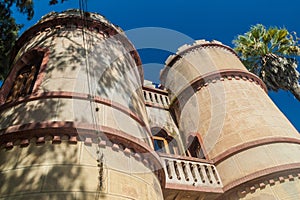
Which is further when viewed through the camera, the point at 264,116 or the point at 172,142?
the point at 172,142

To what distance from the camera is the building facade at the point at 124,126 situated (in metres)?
5.12

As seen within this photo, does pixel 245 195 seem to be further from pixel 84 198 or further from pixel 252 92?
pixel 84 198

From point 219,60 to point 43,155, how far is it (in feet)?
34.6

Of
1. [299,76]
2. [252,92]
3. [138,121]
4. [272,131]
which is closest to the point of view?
[138,121]

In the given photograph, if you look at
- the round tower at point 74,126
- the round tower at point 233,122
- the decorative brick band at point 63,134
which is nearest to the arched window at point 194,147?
the round tower at point 233,122

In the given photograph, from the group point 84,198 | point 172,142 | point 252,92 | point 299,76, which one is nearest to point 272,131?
point 252,92

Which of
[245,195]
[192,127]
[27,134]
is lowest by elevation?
[245,195]

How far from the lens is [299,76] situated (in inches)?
670

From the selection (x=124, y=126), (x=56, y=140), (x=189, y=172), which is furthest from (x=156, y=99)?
(x=56, y=140)

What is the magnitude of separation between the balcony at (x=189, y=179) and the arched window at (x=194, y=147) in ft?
5.35

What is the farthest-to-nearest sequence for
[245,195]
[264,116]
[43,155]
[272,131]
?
1. [264,116]
2. [272,131]
3. [245,195]
4. [43,155]

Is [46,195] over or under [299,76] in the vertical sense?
under

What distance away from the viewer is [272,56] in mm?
17375

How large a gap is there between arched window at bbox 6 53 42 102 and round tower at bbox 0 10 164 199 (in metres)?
0.03
